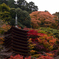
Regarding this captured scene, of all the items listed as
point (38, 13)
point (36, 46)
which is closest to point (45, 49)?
point (36, 46)

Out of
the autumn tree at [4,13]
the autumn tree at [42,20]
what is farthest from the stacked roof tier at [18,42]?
the autumn tree at [42,20]

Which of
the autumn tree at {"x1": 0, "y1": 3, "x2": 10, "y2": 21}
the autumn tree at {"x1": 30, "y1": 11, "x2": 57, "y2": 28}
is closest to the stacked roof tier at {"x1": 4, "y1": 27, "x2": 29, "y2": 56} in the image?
the autumn tree at {"x1": 0, "y1": 3, "x2": 10, "y2": 21}

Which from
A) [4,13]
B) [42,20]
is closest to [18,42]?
[4,13]

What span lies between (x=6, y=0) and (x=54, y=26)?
24718 millimetres

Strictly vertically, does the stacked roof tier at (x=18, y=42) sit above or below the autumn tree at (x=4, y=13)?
below

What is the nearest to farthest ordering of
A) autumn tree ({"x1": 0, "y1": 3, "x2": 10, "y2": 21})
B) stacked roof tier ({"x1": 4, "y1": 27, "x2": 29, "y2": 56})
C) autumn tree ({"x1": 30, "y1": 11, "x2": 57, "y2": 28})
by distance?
stacked roof tier ({"x1": 4, "y1": 27, "x2": 29, "y2": 56}), autumn tree ({"x1": 0, "y1": 3, "x2": 10, "y2": 21}), autumn tree ({"x1": 30, "y1": 11, "x2": 57, "y2": 28})

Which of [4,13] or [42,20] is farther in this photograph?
[42,20]

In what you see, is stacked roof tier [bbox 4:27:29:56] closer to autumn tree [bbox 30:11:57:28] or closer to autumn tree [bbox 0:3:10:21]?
autumn tree [bbox 0:3:10:21]

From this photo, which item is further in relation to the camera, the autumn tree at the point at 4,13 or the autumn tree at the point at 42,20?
the autumn tree at the point at 42,20

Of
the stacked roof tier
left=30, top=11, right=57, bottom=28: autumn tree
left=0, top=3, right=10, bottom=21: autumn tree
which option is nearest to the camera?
the stacked roof tier

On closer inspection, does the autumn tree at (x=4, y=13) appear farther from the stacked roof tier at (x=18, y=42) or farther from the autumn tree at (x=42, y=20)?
the stacked roof tier at (x=18, y=42)

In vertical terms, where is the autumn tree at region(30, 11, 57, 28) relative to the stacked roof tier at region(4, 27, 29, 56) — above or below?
above

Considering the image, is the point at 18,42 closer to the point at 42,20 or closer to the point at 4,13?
the point at 4,13

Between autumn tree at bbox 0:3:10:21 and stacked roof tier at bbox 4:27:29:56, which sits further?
autumn tree at bbox 0:3:10:21
